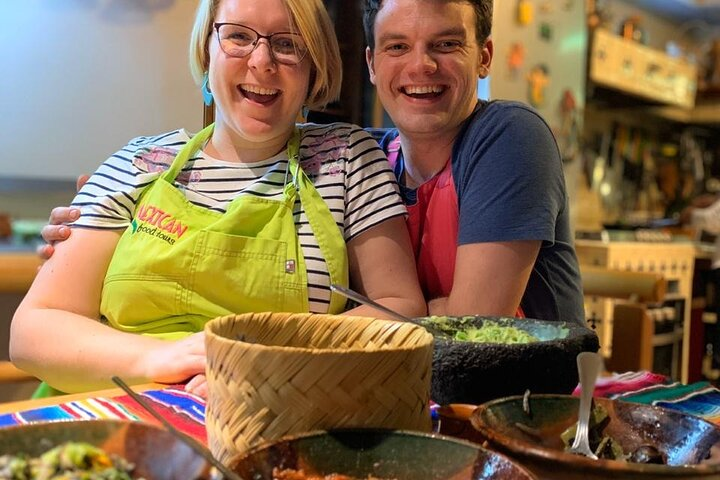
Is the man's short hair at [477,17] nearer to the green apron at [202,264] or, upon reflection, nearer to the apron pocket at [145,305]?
the green apron at [202,264]

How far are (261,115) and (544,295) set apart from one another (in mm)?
572

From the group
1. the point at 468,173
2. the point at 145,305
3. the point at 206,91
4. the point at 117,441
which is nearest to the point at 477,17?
the point at 468,173

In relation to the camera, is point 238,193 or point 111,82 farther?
point 111,82

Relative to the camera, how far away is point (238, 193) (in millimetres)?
1155

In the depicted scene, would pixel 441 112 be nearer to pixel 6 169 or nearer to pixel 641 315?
pixel 641 315

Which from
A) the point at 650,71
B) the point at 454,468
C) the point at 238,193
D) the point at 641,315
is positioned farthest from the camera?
the point at 650,71

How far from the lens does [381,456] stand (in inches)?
20.3

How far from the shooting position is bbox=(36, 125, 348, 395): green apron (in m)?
1.07

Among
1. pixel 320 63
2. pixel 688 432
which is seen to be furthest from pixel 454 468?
pixel 320 63

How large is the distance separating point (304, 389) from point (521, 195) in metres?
0.69

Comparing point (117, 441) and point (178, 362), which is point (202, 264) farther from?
point (117, 441)

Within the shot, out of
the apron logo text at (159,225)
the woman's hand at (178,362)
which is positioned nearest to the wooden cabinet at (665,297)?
the apron logo text at (159,225)

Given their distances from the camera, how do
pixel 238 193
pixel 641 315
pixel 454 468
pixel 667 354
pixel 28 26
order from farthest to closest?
pixel 667 354
pixel 28 26
pixel 641 315
pixel 238 193
pixel 454 468

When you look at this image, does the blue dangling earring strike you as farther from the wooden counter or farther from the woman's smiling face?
the wooden counter
